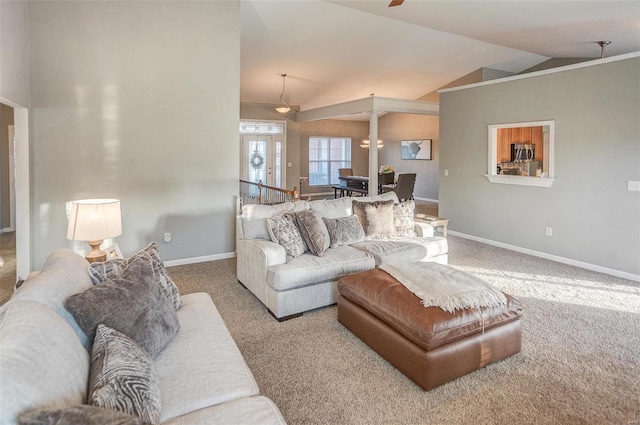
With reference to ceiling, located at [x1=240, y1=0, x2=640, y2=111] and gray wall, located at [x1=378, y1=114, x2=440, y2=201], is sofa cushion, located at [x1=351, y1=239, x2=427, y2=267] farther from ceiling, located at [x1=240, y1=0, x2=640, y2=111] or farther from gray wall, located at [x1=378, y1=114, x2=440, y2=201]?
gray wall, located at [x1=378, y1=114, x2=440, y2=201]

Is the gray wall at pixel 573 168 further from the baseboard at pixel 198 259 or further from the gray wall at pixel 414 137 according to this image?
the gray wall at pixel 414 137

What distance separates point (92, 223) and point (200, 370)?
1862mm

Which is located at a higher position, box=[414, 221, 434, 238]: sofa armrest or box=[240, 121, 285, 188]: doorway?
box=[240, 121, 285, 188]: doorway

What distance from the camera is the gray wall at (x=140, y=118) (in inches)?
166

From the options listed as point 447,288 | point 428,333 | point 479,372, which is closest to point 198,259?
point 447,288

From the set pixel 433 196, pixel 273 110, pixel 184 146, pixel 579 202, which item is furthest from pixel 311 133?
pixel 579 202

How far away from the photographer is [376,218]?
4.41 m

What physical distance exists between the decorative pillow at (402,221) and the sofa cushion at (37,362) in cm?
357

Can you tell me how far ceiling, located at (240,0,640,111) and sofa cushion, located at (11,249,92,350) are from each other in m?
4.65

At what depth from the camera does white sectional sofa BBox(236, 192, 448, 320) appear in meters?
3.35

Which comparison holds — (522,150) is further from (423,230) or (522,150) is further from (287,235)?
(287,235)

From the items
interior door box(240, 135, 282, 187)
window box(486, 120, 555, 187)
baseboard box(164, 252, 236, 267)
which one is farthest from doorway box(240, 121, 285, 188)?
window box(486, 120, 555, 187)

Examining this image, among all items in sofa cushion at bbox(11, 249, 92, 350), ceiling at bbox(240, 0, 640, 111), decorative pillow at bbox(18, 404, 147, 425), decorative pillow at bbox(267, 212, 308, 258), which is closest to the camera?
decorative pillow at bbox(18, 404, 147, 425)

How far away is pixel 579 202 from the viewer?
5020mm
